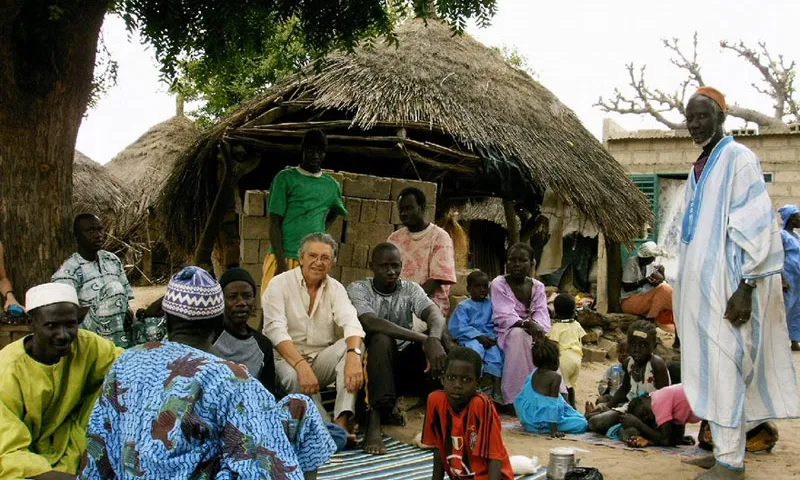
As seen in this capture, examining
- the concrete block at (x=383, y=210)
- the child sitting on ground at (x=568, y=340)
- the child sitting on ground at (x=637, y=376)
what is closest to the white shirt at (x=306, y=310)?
the child sitting on ground at (x=637, y=376)

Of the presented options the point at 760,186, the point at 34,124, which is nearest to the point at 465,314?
the point at 760,186

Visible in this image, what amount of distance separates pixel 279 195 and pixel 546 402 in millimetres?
2482

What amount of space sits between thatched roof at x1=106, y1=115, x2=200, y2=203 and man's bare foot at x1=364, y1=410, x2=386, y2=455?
15.1 meters

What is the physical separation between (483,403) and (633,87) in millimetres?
24705

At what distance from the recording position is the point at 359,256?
24.9ft

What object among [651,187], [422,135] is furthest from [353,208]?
[651,187]

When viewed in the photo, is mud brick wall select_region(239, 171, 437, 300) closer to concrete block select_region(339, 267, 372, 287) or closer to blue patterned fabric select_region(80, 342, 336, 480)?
concrete block select_region(339, 267, 372, 287)

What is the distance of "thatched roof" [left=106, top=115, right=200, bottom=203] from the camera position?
1930 centimetres

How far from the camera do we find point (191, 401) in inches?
97.0

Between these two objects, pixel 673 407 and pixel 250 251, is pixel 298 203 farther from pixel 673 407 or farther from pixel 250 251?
pixel 673 407

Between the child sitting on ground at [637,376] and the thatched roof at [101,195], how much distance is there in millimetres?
15388

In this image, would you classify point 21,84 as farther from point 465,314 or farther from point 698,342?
point 698,342

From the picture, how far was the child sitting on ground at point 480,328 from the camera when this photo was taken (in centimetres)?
607

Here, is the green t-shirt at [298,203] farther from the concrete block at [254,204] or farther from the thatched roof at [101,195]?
the thatched roof at [101,195]
